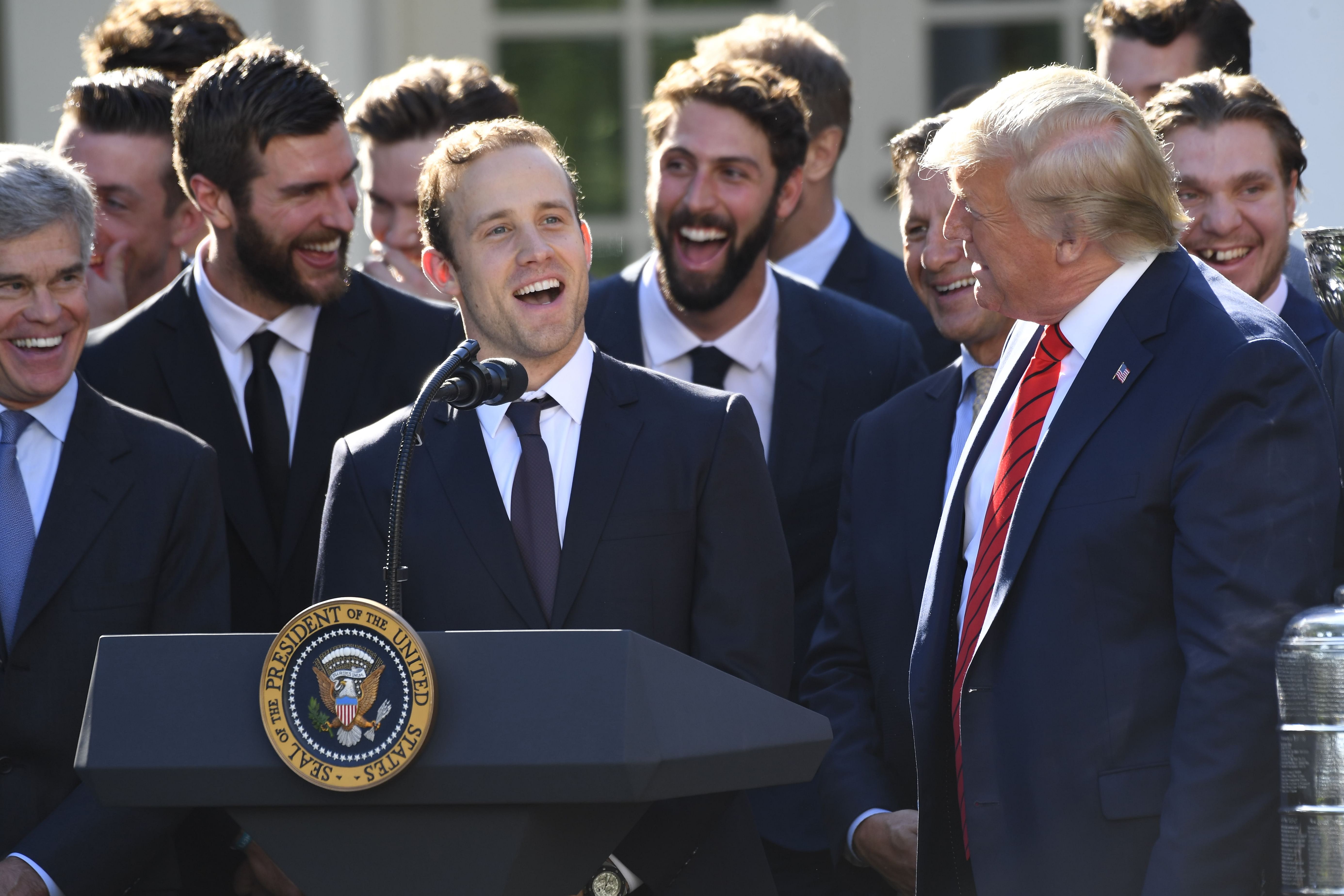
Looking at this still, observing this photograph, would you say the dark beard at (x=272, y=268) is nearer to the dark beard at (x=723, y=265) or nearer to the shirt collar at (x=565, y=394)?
the dark beard at (x=723, y=265)

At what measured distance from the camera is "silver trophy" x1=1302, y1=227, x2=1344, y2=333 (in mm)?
2318

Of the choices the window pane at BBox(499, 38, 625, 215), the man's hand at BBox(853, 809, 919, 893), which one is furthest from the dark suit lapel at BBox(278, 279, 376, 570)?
the window pane at BBox(499, 38, 625, 215)

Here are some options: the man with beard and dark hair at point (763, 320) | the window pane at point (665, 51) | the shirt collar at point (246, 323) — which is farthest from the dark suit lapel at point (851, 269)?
the window pane at point (665, 51)

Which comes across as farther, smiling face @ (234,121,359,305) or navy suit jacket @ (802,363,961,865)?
smiling face @ (234,121,359,305)

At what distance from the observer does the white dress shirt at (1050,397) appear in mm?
2400

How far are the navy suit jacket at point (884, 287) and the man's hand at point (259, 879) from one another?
2.03 metres

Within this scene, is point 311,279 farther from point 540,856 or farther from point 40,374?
point 540,856

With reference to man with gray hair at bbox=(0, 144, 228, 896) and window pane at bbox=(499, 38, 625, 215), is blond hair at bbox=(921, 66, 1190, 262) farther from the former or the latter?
window pane at bbox=(499, 38, 625, 215)

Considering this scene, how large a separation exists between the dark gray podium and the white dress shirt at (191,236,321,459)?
5.09 ft

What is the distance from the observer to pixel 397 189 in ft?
15.1

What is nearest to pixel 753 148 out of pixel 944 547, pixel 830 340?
pixel 830 340

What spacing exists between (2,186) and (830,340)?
70.2 inches

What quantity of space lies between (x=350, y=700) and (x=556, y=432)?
87 centimetres

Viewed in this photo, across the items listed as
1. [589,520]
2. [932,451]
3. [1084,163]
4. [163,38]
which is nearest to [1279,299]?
[932,451]
